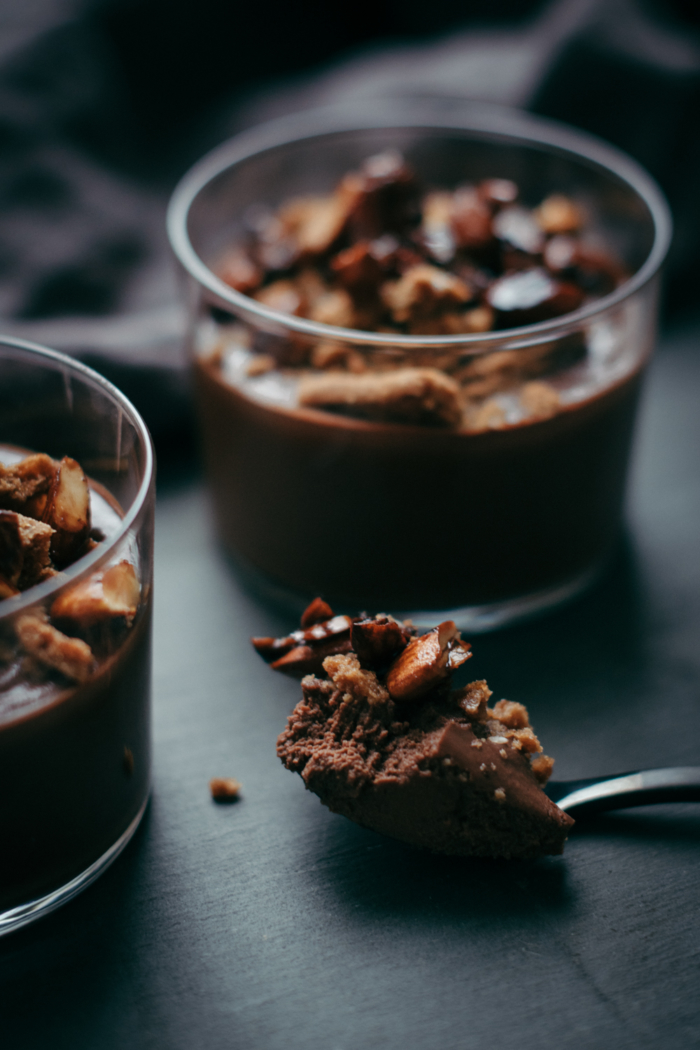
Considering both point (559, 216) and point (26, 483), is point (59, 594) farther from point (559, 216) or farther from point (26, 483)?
point (559, 216)

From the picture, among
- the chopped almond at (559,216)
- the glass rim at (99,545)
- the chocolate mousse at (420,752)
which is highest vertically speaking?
the chopped almond at (559,216)

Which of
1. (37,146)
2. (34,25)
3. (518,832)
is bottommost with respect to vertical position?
(518,832)

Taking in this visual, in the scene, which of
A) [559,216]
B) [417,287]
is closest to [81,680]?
[417,287]

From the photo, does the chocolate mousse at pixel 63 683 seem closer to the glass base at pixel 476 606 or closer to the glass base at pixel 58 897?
the glass base at pixel 58 897

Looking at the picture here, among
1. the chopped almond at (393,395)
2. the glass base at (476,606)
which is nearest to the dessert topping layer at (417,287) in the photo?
the chopped almond at (393,395)

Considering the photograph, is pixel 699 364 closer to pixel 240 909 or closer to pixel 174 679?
pixel 174 679

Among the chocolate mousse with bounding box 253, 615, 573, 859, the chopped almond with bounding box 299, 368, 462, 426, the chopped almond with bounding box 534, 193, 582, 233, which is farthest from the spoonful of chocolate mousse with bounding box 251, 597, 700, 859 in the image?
the chopped almond with bounding box 534, 193, 582, 233


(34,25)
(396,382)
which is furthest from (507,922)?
(34,25)
